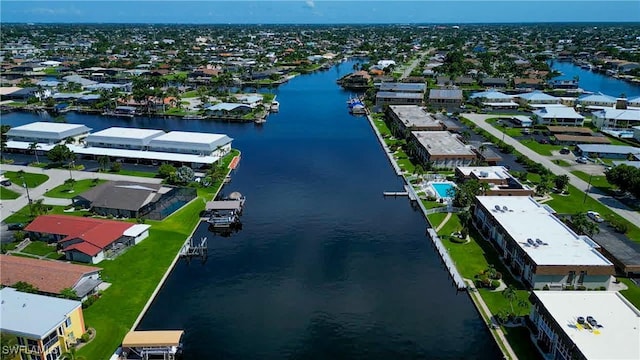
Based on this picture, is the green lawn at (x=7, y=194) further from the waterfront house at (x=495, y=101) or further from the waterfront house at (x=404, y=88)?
the waterfront house at (x=495, y=101)

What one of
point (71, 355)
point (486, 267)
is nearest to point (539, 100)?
point (486, 267)

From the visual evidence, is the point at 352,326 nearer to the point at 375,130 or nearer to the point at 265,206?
the point at 265,206

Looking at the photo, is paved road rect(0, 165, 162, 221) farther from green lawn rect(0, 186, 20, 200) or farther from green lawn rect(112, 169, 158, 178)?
green lawn rect(112, 169, 158, 178)

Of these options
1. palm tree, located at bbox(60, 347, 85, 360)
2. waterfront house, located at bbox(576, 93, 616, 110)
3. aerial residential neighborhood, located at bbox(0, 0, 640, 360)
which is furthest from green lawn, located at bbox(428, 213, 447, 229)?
waterfront house, located at bbox(576, 93, 616, 110)

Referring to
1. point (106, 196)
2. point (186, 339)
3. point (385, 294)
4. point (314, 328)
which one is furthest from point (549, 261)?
point (106, 196)

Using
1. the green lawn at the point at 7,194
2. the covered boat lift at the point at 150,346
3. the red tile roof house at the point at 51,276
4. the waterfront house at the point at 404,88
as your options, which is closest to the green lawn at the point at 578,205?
the covered boat lift at the point at 150,346

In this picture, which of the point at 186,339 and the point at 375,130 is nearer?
the point at 186,339

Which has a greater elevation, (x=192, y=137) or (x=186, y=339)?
(x=192, y=137)
